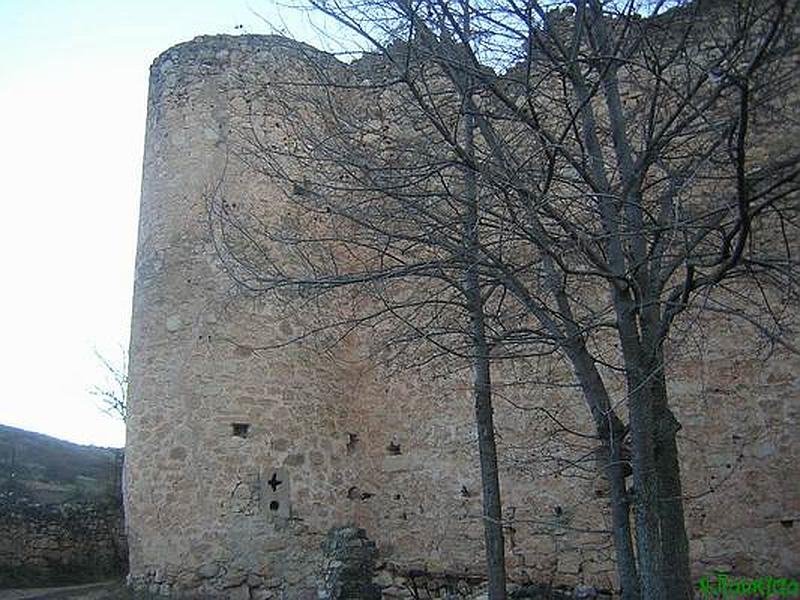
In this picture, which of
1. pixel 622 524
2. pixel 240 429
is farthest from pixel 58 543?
pixel 622 524

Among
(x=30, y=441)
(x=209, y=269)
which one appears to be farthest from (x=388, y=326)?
(x=30, y=441)

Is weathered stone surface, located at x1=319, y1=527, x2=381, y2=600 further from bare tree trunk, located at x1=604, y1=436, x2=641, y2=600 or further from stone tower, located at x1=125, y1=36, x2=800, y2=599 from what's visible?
bare tree trunk, located at x1=604, y1=436, x2=641, y2=600

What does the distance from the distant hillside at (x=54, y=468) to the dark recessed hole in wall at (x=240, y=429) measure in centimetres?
434

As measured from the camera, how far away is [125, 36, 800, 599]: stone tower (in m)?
7.83

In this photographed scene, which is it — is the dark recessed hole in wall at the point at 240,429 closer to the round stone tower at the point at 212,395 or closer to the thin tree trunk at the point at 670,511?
the round stone tower at the point at 212,395

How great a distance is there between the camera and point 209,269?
9492mm

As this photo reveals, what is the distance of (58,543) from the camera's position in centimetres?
1133

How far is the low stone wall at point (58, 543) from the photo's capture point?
10875 mm

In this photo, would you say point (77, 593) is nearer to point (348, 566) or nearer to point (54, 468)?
point (348, 566)

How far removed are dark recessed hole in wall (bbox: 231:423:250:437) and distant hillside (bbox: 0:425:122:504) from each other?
434 centimetres

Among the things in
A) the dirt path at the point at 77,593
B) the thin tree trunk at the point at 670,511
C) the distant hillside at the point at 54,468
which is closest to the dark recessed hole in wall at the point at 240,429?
the dirt path at the point at 77,593

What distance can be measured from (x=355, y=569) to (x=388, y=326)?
2.85 m

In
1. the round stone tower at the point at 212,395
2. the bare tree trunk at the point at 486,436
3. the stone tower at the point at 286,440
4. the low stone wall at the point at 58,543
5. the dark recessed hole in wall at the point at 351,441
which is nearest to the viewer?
the bare tree trunk at the point at 486,436

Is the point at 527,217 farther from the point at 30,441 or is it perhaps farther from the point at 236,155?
the point at 30,441
